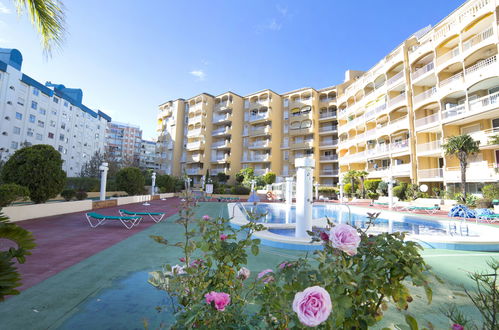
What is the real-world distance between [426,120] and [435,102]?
5.77 feet

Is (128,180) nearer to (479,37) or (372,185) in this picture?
(372,185)

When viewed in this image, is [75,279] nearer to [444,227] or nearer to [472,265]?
[472,265]

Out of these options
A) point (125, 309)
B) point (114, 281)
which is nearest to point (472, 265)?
point (125, 309)

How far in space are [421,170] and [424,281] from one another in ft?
85.0

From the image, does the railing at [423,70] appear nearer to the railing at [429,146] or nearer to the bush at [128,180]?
the railing at [429,146]

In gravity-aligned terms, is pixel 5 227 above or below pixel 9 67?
below

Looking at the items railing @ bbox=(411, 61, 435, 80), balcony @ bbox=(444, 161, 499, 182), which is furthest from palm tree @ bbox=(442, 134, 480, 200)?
railing @ bbox=(411, 61, 435, 80)

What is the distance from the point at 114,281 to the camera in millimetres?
3738

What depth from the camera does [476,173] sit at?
17.6 m

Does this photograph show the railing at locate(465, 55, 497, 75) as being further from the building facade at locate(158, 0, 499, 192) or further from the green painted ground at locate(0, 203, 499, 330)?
the green painted ground at locate(0, 203, 499, 330)

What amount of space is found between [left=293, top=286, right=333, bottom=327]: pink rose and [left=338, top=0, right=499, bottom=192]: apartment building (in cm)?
1630

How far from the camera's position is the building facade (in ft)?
60.0

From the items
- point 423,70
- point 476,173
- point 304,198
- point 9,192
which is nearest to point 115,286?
point 304,198

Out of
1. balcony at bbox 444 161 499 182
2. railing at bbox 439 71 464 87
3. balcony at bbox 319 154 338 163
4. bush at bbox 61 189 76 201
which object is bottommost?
bush at bbox 61 189 76 201
